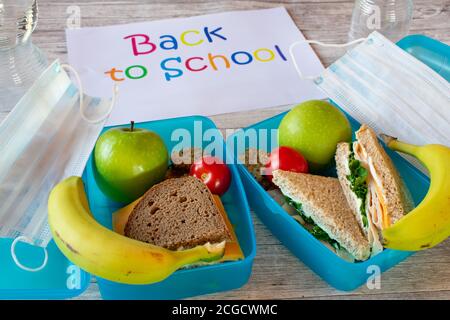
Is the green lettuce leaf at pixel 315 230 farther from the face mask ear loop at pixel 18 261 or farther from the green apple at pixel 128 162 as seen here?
the face mask ear loop at pixel 18 261

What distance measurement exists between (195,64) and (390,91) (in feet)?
1.14

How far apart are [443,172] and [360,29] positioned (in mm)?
516

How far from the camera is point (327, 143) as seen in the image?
85cm

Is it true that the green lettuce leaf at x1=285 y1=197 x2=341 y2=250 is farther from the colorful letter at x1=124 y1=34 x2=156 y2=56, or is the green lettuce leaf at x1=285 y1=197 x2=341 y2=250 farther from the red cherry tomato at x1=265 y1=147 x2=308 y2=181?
the colorful letter at x1=124 y1=34 x2=156 y2=56

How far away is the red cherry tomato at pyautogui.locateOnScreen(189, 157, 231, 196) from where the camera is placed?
812 mm

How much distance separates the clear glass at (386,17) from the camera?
1168 mm

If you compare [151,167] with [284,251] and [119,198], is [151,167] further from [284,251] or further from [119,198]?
[284,251]

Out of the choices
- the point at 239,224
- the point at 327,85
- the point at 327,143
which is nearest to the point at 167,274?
the point at 239,224

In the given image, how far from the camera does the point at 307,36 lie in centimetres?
121

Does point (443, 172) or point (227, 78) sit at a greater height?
point (443, 172)

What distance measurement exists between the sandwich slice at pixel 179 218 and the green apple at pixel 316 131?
138 mm

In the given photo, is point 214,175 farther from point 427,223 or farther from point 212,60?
point 212,60

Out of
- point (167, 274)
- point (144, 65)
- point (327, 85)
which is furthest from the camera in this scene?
point (144, 65)

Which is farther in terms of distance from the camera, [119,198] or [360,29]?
[360,29]
